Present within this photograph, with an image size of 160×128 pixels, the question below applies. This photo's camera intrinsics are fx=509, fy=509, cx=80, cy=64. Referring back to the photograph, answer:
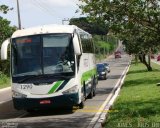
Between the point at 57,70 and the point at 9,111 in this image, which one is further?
the point at 9,111

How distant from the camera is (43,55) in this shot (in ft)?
60.1

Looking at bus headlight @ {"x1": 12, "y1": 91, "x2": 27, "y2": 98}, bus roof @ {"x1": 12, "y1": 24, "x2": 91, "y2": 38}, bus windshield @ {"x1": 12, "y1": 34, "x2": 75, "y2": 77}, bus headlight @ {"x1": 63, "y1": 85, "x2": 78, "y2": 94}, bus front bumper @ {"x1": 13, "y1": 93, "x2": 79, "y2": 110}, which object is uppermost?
bus roof @ {"x1": 12, "y1": 24, "x2": 91, "y2": 38}

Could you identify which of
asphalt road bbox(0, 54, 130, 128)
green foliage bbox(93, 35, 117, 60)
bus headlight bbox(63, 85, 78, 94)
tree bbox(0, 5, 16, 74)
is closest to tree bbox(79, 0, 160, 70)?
bus headlight bbox(63, 85, 78, 94)

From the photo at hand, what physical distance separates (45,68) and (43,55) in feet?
1.65

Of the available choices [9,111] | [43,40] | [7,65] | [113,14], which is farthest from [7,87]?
[113,14]

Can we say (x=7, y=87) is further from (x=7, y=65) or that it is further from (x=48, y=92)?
(x=48, y=92)

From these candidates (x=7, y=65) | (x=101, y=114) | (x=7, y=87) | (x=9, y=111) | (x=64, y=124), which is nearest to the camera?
(x=64, y=124)

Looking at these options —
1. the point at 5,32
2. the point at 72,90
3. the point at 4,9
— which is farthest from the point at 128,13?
the point at 5,32

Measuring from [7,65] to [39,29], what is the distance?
32.6 m

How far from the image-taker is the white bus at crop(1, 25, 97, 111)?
17969 millimetres

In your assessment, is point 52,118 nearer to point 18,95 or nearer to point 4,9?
point 18,95

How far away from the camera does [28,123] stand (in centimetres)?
1625

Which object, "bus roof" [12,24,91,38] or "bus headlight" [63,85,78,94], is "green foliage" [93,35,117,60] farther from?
"bus headlight" [63,85,78,94]

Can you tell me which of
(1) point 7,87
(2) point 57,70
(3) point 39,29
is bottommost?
(1) point 7,87
